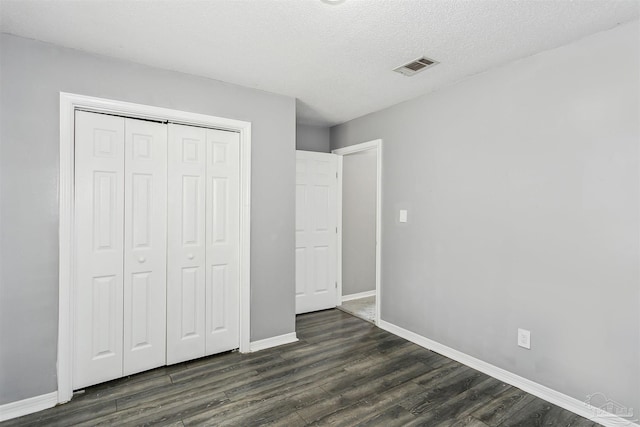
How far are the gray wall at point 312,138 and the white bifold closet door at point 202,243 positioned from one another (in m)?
1.45

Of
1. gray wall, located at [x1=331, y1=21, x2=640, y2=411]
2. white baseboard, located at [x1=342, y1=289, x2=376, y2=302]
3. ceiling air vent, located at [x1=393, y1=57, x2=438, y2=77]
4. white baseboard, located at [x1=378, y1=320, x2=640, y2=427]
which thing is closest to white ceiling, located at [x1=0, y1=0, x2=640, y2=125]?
ceiling air vent, located at [x1=393, y1=57, x2=438, y2=77]

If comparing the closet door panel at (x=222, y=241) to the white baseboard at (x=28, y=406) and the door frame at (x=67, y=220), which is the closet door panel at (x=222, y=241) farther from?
the white baseboard at (x=28, y=406)

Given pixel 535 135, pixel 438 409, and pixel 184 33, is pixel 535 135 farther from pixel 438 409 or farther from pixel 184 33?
pixel 184 33

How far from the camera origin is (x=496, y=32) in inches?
81.1

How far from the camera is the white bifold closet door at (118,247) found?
236 centimetres

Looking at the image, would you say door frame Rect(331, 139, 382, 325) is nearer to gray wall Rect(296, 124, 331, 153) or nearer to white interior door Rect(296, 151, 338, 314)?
white interior door Rect(296, 151, 338, 314)

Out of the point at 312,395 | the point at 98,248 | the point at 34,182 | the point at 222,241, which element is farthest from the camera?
the point at 222,241

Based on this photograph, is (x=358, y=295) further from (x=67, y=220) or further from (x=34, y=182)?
(x=34, y=182)

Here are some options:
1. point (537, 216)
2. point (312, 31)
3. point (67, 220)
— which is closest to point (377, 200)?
point (537, 216)

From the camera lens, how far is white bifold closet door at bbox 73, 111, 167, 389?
2.36m

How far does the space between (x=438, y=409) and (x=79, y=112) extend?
10.8 feet

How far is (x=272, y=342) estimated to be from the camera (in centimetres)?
313

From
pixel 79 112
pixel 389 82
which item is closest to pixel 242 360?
pixel 79 112

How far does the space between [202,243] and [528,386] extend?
281cm
